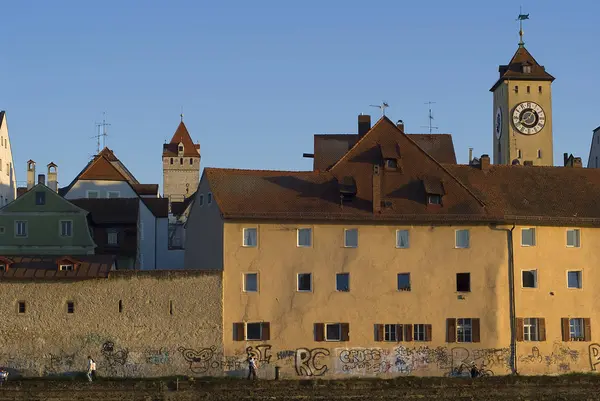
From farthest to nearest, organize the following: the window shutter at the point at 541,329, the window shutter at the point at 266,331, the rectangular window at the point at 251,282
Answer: the window shutter at the point at 541,329 < the rectangular window at the point at 251,282 < the window shutter at the point at 266,331

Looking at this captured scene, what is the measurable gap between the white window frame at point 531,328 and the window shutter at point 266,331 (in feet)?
46.5

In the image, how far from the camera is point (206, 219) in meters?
69.4

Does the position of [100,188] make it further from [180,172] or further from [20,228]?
[180,172]

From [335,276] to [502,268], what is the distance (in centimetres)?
934

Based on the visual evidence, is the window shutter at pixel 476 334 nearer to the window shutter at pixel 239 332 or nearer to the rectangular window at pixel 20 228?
the window shutter at pixel 239 332

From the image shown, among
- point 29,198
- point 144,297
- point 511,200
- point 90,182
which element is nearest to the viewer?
point 144,297

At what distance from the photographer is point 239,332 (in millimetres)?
65000

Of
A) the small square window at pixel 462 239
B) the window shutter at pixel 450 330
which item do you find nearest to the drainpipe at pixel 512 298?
the small square window at pixel 462 239

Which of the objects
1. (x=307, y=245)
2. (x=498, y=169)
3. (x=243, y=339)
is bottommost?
(x=243, y=339)

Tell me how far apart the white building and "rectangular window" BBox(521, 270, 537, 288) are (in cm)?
4838

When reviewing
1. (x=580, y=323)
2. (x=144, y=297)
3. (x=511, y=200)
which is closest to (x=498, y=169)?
(x=511, y=200)

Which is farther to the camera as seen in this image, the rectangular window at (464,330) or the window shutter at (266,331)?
the rectangular window at (464,330)

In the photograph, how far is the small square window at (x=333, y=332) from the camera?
215 feet

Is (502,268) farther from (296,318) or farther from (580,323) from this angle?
(296,318)
